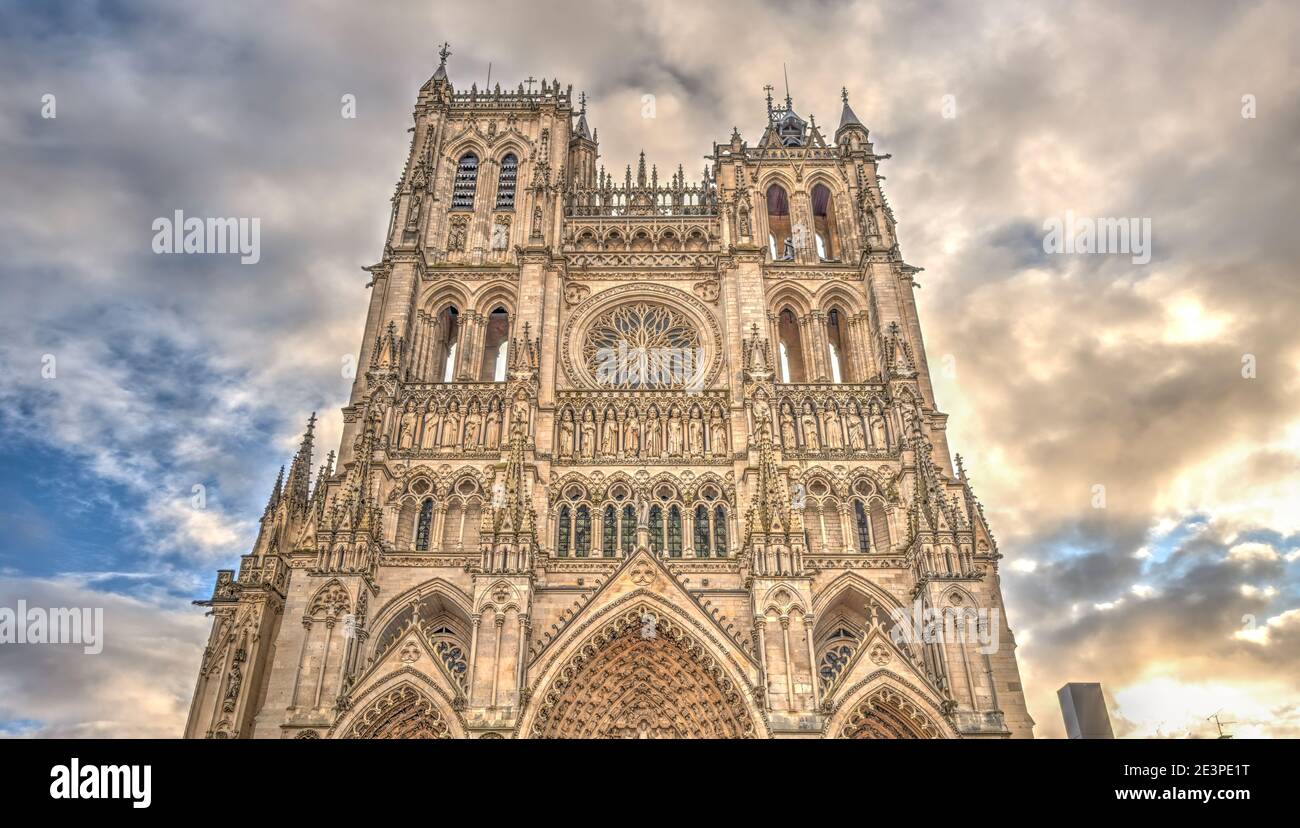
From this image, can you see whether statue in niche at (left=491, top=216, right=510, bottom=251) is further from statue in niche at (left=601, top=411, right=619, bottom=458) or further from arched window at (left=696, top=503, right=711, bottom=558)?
arched window at (left=696, top=503, right=711, bottom=558)

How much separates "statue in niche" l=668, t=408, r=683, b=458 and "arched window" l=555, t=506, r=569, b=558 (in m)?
4.60

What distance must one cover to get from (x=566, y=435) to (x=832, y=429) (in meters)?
10.5

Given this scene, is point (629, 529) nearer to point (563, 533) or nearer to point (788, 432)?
point (563, 533)

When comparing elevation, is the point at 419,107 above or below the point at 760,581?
above

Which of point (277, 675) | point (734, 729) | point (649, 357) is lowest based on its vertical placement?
point (734, 729)

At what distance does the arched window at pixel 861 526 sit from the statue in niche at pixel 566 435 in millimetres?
10974

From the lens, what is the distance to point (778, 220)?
4128 cm

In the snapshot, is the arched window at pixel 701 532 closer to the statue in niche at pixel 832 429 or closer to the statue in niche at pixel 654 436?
the statue in niche at pixel 654 436

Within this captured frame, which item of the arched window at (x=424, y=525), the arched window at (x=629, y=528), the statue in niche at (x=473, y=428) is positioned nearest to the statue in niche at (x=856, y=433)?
the arched window at (x=629, y=528)

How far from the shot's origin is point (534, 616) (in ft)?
85.5
